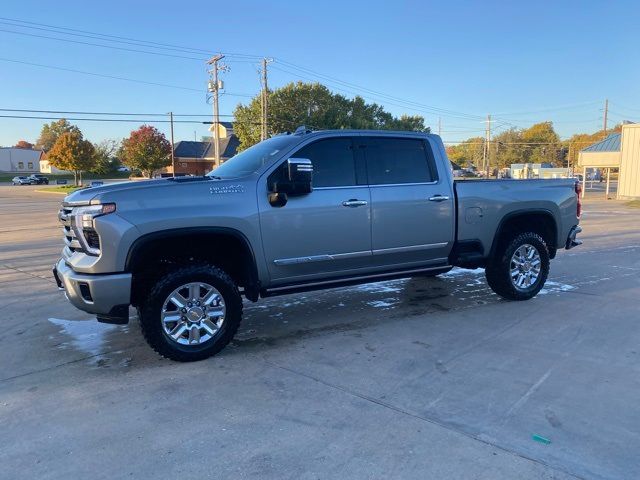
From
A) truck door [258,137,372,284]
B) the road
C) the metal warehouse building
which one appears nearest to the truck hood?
truck door [258,137,372,284]

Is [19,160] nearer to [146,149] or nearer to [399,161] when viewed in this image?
[146,149]

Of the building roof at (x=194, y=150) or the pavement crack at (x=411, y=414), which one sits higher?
the building roof at (x=194, y=150)

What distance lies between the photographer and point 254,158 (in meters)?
5.50

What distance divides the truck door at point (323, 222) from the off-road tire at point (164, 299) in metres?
0.50

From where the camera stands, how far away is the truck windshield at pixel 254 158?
5.25 meters

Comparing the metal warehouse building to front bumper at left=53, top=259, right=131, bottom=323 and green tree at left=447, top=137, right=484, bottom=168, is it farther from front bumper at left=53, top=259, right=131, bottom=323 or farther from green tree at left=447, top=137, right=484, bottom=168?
green tree at left=447, top=137, right=484, bottom=168

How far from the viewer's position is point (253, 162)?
5406 mm

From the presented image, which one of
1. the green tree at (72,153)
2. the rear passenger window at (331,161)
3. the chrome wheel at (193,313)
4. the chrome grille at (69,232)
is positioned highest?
the green tree at (72,153)

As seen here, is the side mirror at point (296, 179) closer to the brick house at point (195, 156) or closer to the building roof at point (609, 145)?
the building roof at point (609, 145)

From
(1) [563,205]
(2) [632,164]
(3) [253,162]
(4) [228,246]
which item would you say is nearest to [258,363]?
(4) [228,246]

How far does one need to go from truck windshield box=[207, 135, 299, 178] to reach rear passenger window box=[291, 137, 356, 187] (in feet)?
0.74

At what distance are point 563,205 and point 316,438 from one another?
5193 millimetres

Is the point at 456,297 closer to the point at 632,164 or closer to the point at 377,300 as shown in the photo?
the point at 377,300

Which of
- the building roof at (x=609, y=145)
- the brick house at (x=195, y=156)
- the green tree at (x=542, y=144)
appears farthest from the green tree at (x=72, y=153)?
the green tree at (x=542, y=144)
